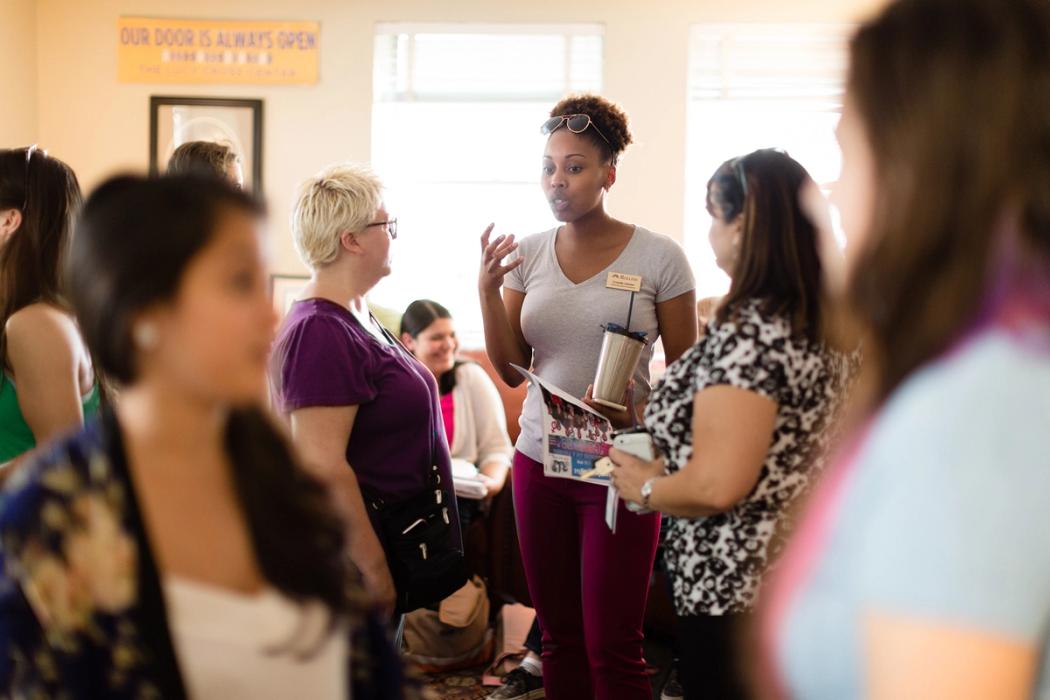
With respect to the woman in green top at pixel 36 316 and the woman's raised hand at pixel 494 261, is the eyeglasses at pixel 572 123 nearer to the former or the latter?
the woman's raised hand at pixel 494 261

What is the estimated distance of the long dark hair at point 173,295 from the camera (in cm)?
82

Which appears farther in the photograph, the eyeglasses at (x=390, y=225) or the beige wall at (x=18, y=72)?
the beige wall at (x=18, y=72)

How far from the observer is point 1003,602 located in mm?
573

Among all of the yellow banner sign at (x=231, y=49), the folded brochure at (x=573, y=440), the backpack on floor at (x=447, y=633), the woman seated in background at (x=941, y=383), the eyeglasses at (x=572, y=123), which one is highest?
the yellow banner sign at (x=231, y=49)

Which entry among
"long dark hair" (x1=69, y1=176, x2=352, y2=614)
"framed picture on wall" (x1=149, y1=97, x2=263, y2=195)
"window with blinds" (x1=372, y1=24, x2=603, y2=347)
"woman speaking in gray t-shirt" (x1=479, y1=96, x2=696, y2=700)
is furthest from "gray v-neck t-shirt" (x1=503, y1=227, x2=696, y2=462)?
"framed picture on wall" (x1=149, y1=97, x2=263, y2=195)

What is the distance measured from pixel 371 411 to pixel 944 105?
4.37 ft

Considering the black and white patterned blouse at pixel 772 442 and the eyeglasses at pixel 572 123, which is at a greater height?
the eyeglasses at pixel 572 123

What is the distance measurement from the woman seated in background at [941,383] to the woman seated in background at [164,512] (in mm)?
453

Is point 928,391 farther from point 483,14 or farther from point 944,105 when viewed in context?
point 483,14

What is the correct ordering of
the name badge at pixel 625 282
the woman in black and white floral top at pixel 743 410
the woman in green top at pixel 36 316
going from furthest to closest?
1. the name badge at pixel 625 282
2. the woman in green top at pixel 36 316
3. the woman in black and white floral top at pixel 743 410

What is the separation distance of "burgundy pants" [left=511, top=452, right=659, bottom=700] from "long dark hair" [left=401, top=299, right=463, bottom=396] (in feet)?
4.95

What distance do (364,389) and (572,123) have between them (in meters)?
0.89

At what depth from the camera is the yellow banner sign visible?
515 cm

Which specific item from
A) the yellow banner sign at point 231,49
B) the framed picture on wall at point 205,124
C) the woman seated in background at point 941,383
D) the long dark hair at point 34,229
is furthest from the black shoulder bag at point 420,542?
the yellow banner sign at point 231,49
